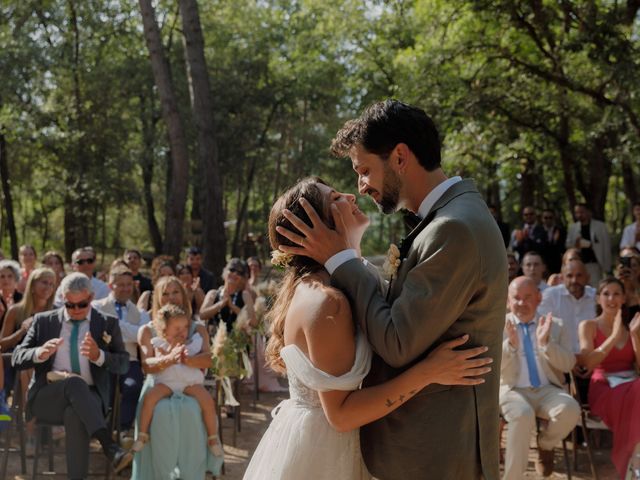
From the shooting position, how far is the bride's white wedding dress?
8.69 ft

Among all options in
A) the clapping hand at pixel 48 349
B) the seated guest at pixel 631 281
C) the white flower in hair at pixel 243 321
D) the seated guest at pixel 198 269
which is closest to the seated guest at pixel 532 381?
the seated guest at pixel 631 281

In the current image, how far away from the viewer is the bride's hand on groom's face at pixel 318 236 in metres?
2.57

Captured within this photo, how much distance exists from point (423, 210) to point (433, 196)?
56mm

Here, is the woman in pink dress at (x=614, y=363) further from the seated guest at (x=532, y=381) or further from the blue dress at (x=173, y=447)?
the blue dress at (x=173, y=447)

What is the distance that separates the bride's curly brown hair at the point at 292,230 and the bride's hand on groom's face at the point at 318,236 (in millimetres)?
42

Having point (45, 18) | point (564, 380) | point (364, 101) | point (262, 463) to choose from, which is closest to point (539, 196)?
point (364, 101)

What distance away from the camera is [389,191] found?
2611mm

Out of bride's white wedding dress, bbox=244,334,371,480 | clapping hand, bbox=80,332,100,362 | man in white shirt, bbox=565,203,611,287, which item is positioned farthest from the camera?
man in white shirt, bbox=565,203,611,287

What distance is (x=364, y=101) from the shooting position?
28562 millimetres

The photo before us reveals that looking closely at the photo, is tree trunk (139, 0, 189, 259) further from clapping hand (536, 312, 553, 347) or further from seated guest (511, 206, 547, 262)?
clapping hand (536, 312, 553, 347)

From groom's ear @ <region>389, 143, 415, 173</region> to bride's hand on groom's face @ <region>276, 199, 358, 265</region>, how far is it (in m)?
0.23

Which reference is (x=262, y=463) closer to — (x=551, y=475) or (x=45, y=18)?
(x=551, y=475)

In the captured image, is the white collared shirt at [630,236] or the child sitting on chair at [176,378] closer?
the child sitting on chair at [176,378]

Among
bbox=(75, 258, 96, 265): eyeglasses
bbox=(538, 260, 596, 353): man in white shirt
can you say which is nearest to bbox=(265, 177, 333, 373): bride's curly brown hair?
bbox=(538, 260, 596, 353): man in white shirt
